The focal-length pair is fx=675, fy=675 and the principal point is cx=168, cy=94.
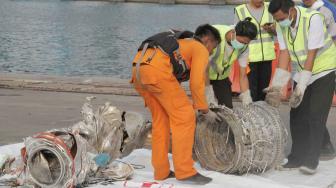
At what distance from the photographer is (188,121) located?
544cm

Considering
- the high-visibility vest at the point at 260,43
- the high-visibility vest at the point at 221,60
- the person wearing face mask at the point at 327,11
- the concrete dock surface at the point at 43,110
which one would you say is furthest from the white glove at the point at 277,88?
the concrete dock surface at the point at 43,110

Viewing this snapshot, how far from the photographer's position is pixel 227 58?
253 inches

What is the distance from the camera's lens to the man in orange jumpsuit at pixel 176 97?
5.34 meters

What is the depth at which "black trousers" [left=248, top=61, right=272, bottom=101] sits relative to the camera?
7357 millimetres

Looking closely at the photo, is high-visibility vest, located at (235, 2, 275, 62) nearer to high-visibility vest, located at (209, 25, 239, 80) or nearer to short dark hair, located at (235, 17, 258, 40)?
high-visibility vest, located at (209, 25, 239, 80)

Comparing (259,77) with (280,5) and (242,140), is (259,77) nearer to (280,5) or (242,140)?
(280,5)

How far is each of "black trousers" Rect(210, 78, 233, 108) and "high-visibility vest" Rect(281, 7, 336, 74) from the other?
2.68 ft

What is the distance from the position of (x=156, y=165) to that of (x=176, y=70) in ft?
2.74

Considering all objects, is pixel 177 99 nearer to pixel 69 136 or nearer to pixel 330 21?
pixel 69 136

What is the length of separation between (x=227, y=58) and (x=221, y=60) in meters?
0.06

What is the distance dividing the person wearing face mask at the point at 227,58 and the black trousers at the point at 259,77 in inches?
25.1

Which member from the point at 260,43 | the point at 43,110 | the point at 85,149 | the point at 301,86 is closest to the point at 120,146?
the point at 85,149

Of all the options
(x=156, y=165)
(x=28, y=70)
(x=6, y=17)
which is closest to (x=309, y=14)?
(x=156, y=165)

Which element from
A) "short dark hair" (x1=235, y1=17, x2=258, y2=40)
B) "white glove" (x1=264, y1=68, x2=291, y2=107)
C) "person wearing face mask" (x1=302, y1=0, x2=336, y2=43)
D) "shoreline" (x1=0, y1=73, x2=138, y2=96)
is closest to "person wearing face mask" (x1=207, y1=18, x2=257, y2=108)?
"short dark hair" (x1=235, y1=17, x2=258, y2=40)
